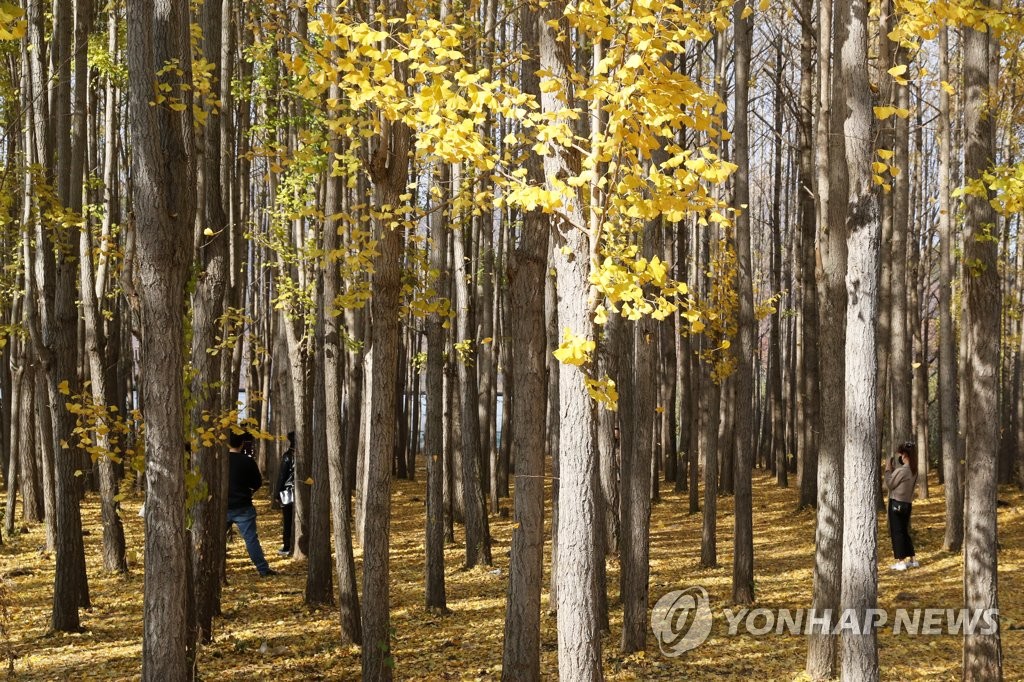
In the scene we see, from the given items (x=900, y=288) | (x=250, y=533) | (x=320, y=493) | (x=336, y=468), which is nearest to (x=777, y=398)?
(x=900, y=288)

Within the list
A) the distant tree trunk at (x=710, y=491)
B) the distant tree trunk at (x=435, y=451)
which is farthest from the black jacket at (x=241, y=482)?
the distant tree trunk at (x=710, y=491)

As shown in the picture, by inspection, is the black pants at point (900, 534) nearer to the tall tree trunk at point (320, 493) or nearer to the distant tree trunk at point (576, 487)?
the tall tree trunk at point (320, 493)

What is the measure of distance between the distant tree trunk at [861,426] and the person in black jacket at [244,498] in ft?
24.7

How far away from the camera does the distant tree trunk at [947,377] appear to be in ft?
38.9

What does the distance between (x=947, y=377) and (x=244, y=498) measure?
31.8ft

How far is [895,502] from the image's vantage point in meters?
10.8

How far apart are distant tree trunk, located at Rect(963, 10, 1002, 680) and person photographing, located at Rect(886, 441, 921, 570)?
451cm

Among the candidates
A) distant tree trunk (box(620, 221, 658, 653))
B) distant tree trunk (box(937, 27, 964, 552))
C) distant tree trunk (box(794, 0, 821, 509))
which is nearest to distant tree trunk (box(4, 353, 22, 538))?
distant tree trunk (box(620, 221, 658, 653))

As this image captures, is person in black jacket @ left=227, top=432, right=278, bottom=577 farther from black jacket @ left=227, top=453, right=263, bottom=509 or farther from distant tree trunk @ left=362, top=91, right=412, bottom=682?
distant tree trunk @ left=362, top=91, right=412, bottom=682

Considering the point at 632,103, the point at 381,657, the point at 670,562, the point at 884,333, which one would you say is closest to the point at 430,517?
the point at 381,657

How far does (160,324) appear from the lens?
5219mm

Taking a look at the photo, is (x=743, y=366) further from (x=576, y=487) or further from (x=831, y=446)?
(x=576, y=487)

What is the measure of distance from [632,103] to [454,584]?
8097 millimetres

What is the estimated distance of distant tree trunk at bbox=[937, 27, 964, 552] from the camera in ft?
38.9
